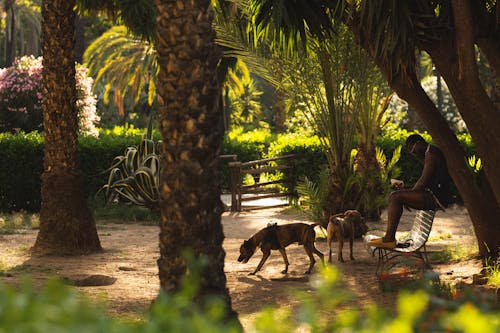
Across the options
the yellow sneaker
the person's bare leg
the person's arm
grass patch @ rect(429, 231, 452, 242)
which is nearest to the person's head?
the person's arm

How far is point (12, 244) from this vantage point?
13.2 meters

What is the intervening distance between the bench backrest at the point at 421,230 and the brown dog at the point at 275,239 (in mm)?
1027

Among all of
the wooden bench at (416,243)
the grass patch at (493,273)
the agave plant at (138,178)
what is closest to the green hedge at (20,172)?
the agave plant at (138,178)

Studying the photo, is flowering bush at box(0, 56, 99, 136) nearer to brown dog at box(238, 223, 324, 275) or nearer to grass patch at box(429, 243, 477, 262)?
grass patch at box(429, 243, 477, 262)

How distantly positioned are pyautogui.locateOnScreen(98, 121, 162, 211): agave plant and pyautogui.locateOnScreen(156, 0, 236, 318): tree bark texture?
9.09m

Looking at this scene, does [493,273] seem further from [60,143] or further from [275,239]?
[60,143]

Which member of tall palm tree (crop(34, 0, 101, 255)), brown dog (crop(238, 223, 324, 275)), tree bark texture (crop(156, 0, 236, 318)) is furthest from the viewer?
tall palm tree (crop(34, 0, 101, 255))

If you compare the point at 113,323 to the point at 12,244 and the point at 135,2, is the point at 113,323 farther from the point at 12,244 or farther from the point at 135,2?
the point at 135,2

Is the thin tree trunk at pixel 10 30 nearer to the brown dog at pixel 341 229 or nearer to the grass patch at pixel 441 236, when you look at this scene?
the grass patch at pixel 441 236

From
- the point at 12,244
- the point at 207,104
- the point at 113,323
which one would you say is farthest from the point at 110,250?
the point at 113,323

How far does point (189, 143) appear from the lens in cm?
673

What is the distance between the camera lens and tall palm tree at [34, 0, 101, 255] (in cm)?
1225

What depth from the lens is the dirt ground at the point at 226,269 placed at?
9078mm

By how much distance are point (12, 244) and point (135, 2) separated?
14.9ft
